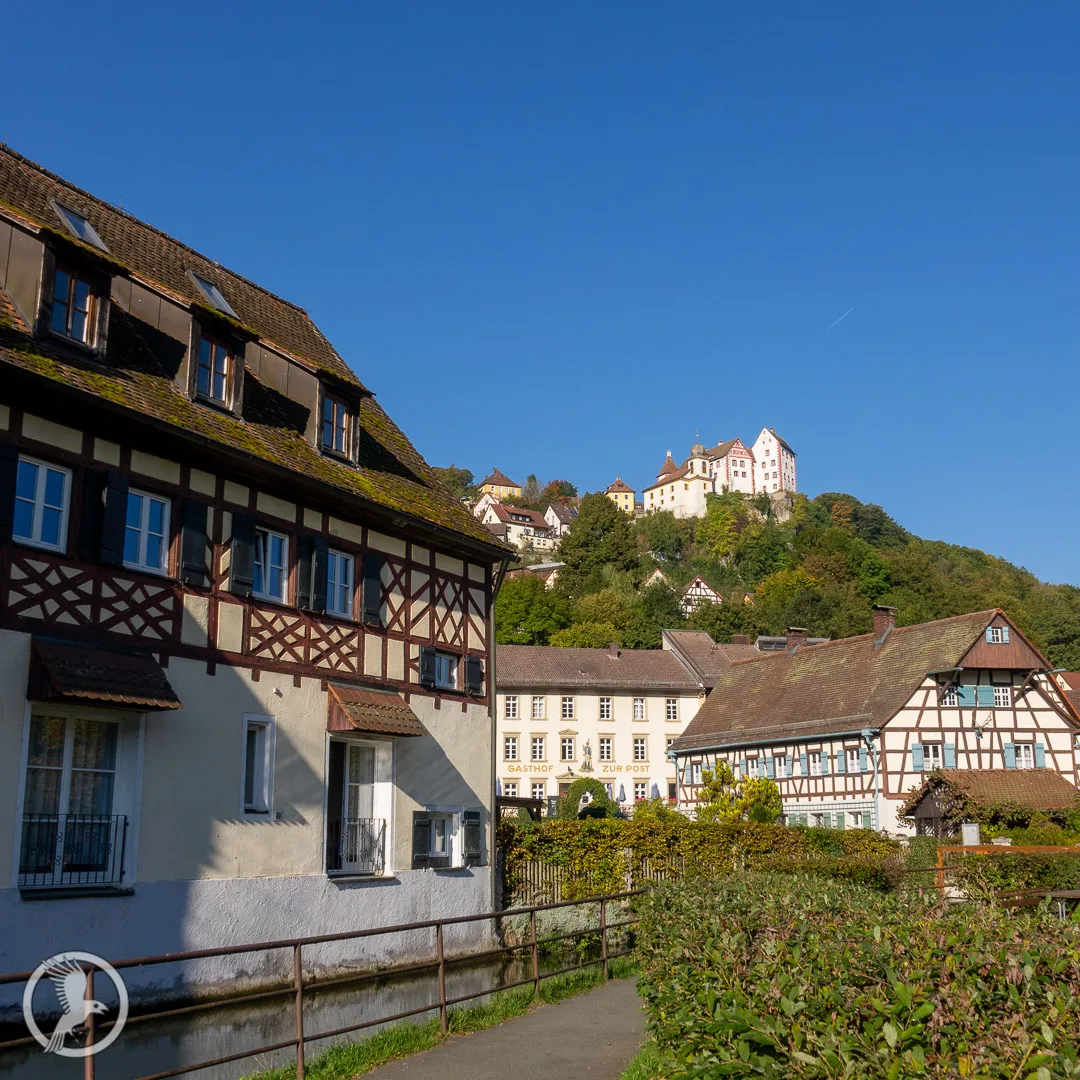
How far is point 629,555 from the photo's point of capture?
11325 cm

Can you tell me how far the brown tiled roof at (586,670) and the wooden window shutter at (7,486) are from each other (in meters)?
46.6

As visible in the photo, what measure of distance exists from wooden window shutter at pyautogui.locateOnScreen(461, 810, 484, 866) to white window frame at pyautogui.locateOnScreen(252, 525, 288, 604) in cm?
586

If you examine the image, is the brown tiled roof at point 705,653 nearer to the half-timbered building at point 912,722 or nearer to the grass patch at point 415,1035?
the half-timbered building at point 912,722

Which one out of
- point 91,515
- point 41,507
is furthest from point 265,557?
point 41,507

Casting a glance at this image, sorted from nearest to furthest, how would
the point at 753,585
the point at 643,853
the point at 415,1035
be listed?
the point at 415,1035 → the point at 643,853 → the point at 753,585

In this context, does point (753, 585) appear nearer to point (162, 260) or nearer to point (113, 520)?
point (162, 260)

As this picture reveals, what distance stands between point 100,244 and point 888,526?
153m

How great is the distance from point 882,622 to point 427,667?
107 ft

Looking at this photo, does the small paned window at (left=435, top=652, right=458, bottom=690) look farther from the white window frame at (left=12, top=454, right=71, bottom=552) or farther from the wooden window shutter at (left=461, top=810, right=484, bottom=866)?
the white window frame at (left=12, top=454, right=71, bottom=552)

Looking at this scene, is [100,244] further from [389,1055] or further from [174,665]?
[389,1055]

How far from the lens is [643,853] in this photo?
2448 cm

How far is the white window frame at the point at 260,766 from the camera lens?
16.1m

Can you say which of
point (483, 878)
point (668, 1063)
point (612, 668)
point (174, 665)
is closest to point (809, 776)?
point (612, 668)

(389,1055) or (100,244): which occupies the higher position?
(100,244)
